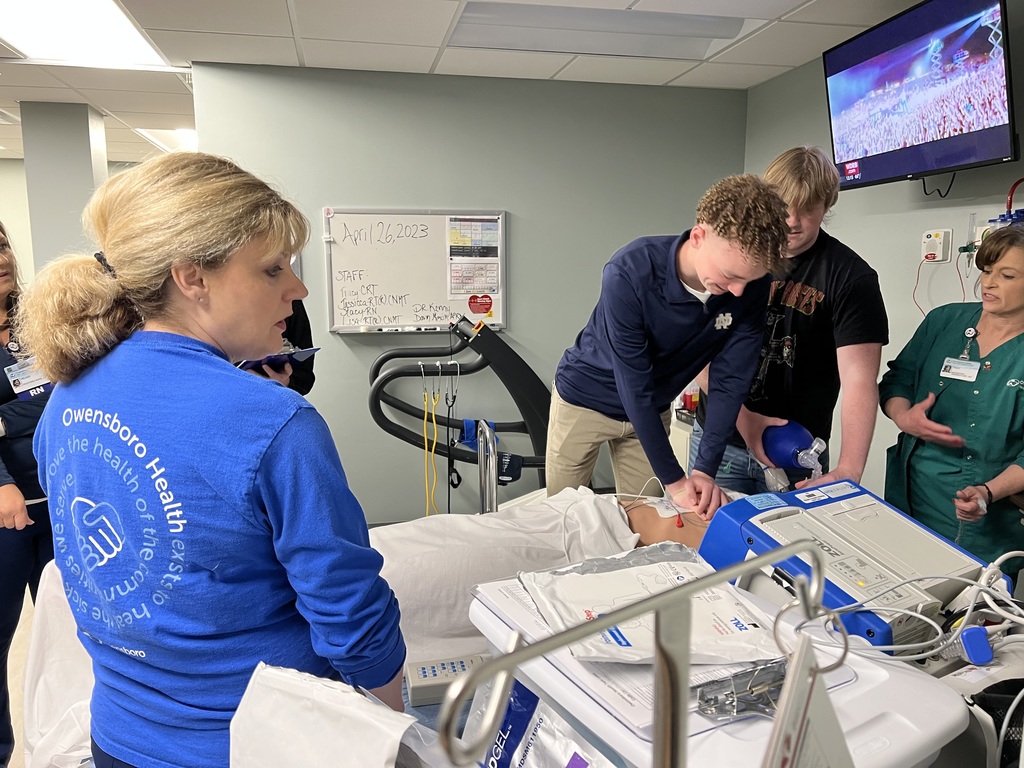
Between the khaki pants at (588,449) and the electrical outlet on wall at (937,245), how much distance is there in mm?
1299

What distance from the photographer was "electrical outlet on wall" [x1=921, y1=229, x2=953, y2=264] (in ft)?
8.74

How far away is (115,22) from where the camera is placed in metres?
3.42

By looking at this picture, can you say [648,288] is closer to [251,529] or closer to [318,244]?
[251,529]

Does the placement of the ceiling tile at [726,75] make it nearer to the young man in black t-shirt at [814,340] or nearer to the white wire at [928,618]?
the young man in black t-shirt at [814,340]

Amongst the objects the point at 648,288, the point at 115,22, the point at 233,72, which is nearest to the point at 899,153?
the point at 648,288

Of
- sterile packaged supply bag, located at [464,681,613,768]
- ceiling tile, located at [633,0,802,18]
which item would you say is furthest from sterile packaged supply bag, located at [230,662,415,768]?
ceiling tile, located at [633,0,802,18]

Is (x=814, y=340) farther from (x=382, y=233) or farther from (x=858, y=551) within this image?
(x=382, y=233)

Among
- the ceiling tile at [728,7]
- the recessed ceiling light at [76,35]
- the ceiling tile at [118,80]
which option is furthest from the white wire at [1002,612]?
the ceiling tile at [118,80]

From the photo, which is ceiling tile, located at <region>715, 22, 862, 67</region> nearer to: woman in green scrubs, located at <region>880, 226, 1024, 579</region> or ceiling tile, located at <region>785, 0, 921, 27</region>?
ceiling tile, located at <region>785, 0, 921, 27</region>

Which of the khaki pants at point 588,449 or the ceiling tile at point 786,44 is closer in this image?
the khaki pants at point 588,449

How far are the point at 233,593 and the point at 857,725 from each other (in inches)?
26.3

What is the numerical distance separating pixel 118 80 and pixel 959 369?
13.7ft

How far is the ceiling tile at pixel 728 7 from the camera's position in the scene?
2.63 meters

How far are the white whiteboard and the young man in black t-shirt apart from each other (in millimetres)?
1939
